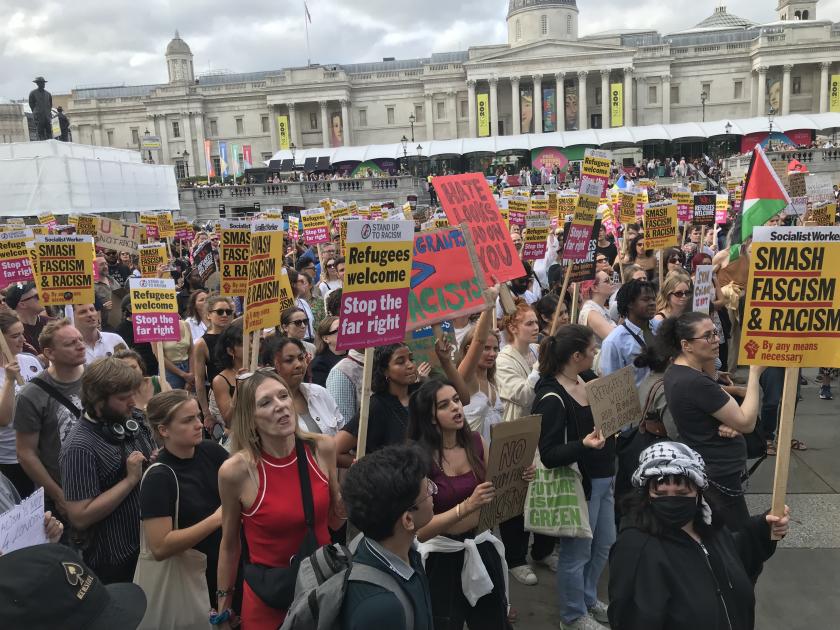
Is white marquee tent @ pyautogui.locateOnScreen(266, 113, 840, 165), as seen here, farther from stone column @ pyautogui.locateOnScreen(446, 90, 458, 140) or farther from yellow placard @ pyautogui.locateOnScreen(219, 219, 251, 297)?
yellow placard @ pyautogui.locateOnScreen(219, 219, 251, 297)

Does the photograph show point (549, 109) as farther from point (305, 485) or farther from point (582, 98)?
point (305, 485)

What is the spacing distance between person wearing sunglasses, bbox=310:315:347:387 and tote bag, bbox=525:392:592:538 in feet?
6.42

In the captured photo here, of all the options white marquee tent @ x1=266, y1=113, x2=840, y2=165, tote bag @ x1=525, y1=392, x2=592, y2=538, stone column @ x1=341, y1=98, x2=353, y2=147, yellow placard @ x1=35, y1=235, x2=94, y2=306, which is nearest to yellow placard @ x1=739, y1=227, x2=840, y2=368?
tote bag @ x1=525, y1=392, x2=592, y2=538

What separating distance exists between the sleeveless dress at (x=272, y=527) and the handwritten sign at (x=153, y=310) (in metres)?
3.52

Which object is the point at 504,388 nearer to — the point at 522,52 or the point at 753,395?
the point at 753,395

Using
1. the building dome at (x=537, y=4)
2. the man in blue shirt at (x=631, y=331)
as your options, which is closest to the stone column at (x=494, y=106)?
the building dome at (x=537, y=4)

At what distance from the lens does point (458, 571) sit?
126 inches

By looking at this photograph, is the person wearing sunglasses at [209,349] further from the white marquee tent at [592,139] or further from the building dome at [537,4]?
the building dome at [537,4]

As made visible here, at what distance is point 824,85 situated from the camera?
68.3 meters

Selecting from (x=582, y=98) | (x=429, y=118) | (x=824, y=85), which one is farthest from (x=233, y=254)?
(x=824, y=85)

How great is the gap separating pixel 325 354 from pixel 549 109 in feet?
240

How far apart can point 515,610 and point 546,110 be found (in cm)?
7461

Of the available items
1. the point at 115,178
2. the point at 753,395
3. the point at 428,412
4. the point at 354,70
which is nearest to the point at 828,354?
the point at 753,395

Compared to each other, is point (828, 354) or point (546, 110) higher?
point (546, 110)
